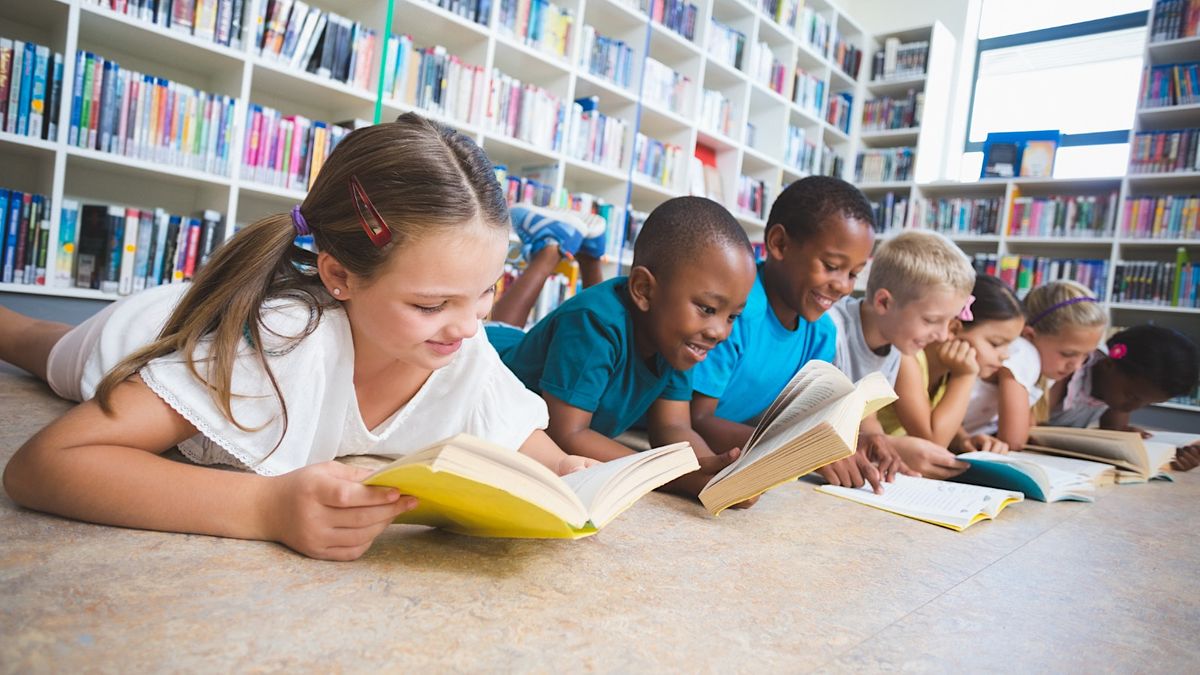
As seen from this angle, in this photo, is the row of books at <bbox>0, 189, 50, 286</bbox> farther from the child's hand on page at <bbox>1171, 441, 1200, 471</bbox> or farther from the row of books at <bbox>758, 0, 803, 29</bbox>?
the row of books at <bbox>758, 0, 803, 29</bbox>

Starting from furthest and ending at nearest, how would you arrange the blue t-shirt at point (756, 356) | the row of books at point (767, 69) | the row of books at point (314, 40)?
the row of books at point (767, 69) → the row of books at point (314, 40) → the blue t-shirt at point (756, 356)

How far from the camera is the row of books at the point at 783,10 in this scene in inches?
180

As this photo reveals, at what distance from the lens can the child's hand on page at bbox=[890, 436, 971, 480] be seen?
1.48 metres

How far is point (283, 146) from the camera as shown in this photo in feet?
8.68

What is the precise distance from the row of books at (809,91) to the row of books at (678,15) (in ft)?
3.33

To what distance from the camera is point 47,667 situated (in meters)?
0.41

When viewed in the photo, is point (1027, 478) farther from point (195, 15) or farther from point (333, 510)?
point (195, 15)

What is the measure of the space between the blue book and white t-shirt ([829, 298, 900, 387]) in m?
2.30

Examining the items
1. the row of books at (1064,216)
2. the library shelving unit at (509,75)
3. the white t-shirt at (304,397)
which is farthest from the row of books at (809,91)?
the white t-shirt at (304,397)

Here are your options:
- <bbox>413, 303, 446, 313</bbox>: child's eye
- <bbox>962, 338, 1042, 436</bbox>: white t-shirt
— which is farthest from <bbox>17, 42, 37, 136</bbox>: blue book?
<bbox>962, 338, 1042, 436</bbox>: white t-shirt

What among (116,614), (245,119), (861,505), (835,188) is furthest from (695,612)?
(245,119)

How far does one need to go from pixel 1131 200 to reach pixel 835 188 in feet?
11.7

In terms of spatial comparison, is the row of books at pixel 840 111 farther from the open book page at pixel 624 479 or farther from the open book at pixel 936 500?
the open book page at pixel 624 479

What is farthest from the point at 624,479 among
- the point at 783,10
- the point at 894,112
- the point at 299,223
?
the point at 894,112
